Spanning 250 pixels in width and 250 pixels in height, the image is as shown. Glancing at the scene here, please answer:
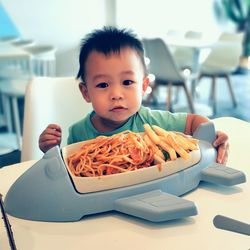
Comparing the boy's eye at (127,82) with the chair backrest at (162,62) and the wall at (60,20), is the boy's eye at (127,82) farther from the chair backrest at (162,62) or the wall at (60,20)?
the wall at (60,20)

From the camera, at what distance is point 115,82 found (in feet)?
2.83

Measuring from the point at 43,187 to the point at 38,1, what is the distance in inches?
147

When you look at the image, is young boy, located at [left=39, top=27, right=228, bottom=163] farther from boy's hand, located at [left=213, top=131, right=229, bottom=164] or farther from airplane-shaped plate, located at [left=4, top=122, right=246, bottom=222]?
airplane-shaped plate, located at [left=4, top=122, right=246, bottom=222]

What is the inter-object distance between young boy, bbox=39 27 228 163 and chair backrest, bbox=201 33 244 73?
279cm

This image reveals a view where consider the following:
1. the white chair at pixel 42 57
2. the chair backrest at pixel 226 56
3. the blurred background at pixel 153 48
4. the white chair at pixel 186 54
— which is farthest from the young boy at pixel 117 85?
the white chair at pixel 186 54

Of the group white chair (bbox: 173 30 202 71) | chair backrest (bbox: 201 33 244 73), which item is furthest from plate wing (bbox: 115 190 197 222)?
white chair (bbox: 173 30 202 71)

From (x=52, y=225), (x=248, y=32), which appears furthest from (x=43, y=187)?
(x=248, y=32)

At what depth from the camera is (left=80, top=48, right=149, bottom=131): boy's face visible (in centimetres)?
A: 86

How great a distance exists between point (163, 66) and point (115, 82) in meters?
2.44

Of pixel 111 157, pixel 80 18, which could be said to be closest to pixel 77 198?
pixel 111 157

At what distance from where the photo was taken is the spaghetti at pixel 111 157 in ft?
2.17

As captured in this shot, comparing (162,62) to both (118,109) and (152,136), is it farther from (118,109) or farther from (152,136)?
(152,136)

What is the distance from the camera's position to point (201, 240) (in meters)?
0.59

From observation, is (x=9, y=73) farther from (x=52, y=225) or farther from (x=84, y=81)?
(x=52, y=225)
